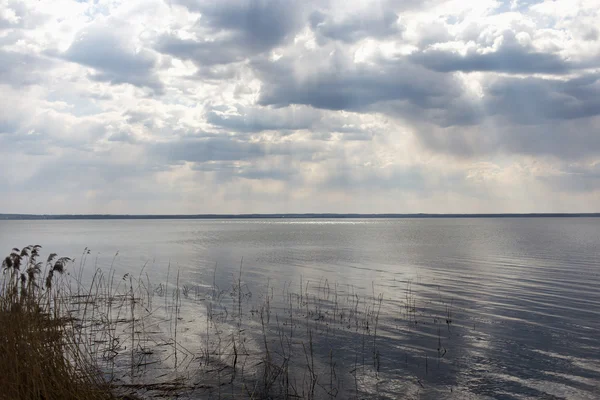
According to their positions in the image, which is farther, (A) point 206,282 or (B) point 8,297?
(A) point 206,282

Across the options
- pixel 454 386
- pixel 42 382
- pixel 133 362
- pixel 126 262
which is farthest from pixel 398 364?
pixel 126 262

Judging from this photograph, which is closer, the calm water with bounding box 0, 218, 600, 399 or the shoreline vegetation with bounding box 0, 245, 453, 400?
the shoreline vegetation with bounding box 0, 245, 453, 400

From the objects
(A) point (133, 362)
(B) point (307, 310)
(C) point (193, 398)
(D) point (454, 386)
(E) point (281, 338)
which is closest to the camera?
(C) point (193, 398)

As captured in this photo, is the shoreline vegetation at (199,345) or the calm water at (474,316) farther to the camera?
the calm water at (474,316)

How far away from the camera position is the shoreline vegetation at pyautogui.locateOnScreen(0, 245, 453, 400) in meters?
9.37

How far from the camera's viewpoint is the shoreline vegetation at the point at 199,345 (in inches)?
369

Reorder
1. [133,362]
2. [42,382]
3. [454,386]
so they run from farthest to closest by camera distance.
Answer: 1. [133,362]
2. [454,386]
3. [42,382]

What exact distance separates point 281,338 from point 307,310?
5.22 m

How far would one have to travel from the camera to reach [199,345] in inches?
631

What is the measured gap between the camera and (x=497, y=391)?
12.2m

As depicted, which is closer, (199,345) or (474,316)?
(199,345)

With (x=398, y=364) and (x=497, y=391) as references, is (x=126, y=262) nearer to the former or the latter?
(x=398, y=364)

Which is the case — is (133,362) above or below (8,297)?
below

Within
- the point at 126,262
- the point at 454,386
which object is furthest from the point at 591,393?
the point at 126,262
